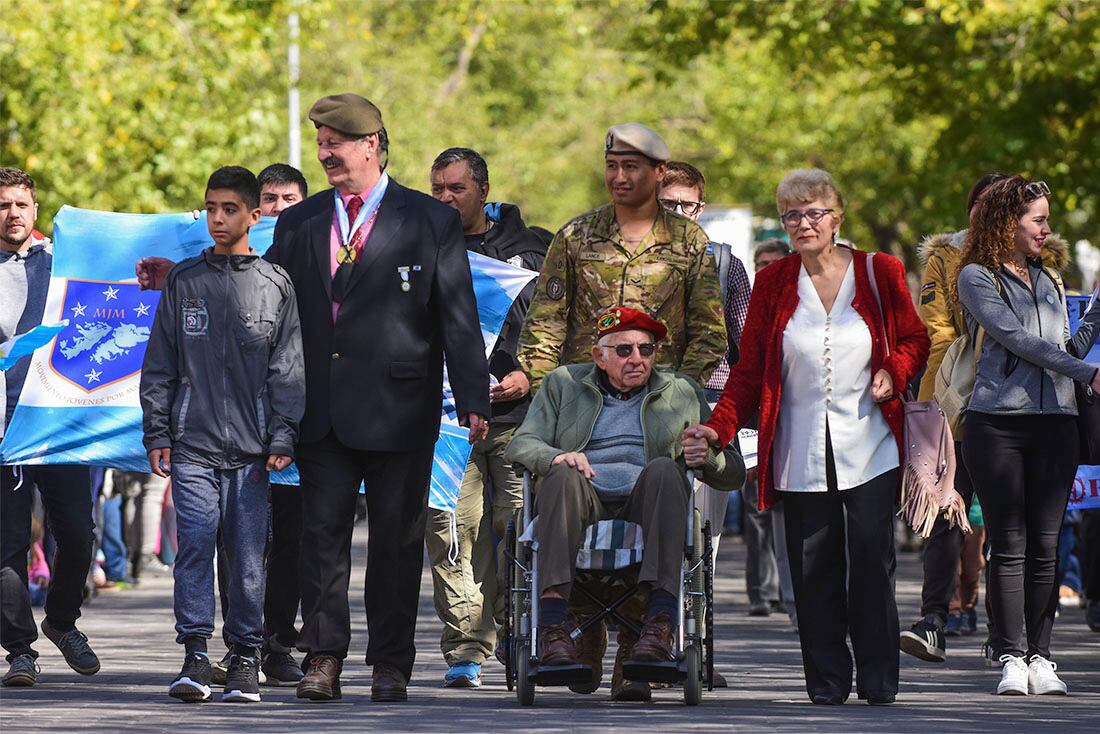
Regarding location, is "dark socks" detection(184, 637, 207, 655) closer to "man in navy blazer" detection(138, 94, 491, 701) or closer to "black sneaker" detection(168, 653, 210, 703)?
"black sneaker" detection(168, 653, 210, 703)

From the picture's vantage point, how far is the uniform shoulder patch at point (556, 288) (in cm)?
966

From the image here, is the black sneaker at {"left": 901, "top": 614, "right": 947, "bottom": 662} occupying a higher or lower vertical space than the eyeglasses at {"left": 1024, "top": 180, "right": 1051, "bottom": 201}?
lower

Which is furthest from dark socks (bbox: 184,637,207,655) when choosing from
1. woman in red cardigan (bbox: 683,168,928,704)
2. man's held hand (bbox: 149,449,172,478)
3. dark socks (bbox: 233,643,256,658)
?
woman in red cardigan (bbox: 683,168,928,704)

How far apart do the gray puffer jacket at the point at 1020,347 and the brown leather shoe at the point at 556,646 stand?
2.14m

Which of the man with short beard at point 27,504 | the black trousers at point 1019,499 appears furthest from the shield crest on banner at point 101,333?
the black trousers at point 1019,499

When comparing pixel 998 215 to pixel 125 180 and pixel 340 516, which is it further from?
pixel 125 180

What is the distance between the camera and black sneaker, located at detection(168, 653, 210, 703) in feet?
30.0

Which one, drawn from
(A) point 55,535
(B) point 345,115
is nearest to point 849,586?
(B) point 345,115

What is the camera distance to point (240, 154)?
29.1m

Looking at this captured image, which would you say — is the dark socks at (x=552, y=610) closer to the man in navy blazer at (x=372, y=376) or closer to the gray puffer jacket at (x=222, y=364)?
the man in navy blazer at (x=372, y=376)

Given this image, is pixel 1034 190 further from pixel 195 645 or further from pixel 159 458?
pixel 195 645

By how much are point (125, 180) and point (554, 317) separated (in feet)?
62.8

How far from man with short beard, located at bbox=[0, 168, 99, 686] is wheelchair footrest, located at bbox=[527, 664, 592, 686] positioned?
93.0 inches

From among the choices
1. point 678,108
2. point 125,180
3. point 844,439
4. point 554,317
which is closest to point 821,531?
point 844,439
